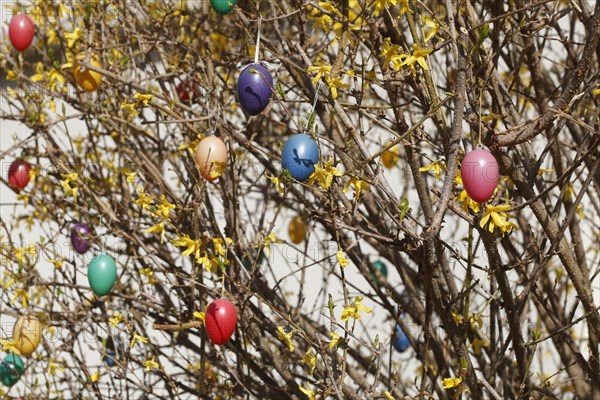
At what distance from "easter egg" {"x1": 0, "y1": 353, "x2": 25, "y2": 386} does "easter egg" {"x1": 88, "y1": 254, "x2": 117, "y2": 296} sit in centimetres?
78

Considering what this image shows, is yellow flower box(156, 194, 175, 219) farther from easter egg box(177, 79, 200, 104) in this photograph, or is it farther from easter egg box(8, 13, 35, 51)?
easter egg box(8, 13, 35, 51)

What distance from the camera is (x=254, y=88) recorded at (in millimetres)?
2549

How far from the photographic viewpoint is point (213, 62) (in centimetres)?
342

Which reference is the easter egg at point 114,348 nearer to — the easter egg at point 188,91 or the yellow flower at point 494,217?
the easter egg at point 188,91

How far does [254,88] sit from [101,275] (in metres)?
0.96

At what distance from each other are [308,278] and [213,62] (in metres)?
3.29

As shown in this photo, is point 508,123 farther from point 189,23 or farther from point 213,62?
point 189,23

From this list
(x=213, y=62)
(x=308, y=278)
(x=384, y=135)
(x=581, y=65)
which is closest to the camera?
(x=581, y=65)

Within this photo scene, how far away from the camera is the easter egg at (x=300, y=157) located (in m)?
2.35

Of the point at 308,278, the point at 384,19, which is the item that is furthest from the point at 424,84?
the point at 308,278

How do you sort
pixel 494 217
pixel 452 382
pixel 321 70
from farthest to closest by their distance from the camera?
pixel 452 382, pixel 321 70, pixel 494 217

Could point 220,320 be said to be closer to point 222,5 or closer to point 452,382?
point 452,382

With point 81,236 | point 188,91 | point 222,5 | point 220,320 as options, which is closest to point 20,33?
point 188,91

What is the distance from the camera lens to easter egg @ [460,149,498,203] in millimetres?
2109
